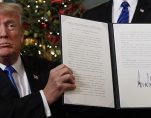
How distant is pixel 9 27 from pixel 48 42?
82cm

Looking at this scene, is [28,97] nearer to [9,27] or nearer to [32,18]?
[9,27]

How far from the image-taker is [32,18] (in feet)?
10.8

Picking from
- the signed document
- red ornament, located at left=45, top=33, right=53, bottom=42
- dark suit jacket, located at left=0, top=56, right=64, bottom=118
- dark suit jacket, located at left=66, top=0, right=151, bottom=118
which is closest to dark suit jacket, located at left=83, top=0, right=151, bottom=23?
dark suit jacket, located at left=66, top=0, right=151, bottom=118

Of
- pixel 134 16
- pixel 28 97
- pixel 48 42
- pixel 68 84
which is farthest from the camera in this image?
pixel 48 42

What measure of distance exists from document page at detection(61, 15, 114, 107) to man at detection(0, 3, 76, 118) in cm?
7

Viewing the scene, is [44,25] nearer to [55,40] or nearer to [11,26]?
[55,40]

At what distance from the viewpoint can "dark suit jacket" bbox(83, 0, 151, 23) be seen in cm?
241

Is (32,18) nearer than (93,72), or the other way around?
(93,72)

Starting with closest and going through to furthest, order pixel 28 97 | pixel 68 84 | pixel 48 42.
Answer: pixel 68 84
pixel 28 97
pixel 48 42

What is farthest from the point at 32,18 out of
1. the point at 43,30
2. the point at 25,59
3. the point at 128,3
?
the point at 128,3

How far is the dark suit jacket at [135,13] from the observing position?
7.90ft

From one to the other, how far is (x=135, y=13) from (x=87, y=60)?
512mm

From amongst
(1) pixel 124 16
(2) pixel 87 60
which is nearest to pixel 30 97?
(2) pixel 87 60

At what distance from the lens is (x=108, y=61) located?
2.16 metres
